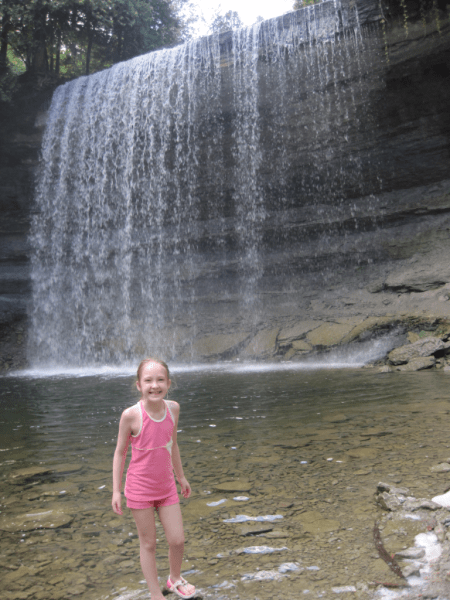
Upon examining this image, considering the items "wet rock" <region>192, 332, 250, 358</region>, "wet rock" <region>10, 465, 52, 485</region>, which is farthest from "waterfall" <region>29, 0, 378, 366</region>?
"wet rock" <region>10, 465, 52, 485</region>

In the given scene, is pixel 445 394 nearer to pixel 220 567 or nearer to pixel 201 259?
pixel 220 567

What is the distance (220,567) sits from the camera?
2.23 meters

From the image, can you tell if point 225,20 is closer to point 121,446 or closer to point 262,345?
point 262,345

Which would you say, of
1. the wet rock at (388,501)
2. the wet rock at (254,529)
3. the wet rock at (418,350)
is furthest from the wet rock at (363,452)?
the wet rock at (418,350)

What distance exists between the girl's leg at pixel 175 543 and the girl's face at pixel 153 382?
0.50 metres

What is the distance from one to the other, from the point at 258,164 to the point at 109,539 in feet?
45.0

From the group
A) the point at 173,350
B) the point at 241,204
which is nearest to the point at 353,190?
the point at 241,204

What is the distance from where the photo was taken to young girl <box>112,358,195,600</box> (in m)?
2.04

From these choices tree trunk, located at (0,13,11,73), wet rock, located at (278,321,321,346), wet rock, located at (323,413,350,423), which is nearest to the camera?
wet rock, located at (323,413,350,423)

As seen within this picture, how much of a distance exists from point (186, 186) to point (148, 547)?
47.4 feet

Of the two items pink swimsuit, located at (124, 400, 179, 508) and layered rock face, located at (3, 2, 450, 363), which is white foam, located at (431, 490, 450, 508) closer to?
pink swimsuit, located at (124, 400, 179, 508)

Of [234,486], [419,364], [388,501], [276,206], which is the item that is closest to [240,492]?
[234,486]

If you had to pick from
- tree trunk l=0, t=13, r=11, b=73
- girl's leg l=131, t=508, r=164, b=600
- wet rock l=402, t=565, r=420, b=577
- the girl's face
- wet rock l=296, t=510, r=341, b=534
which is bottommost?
wet rock l=296, t=510, r=341, b=534

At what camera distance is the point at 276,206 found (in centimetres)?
1509
